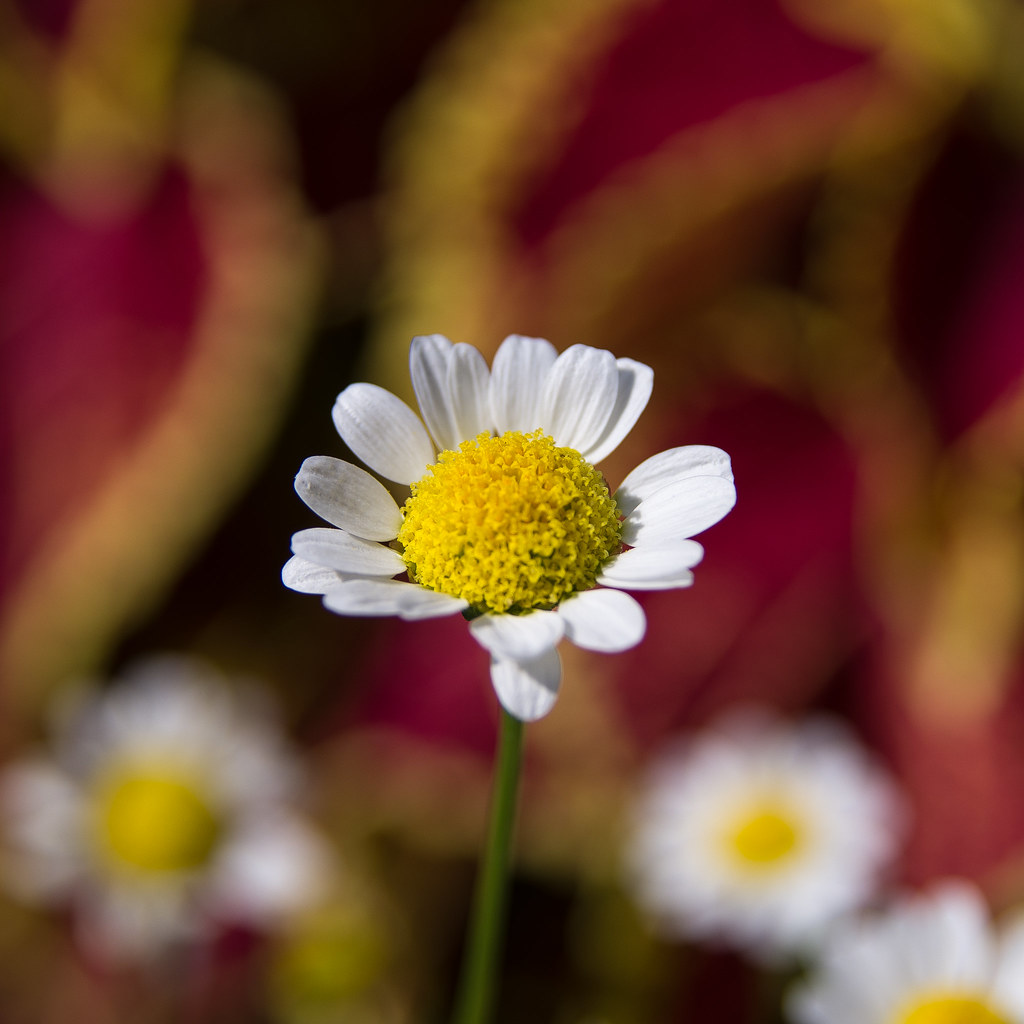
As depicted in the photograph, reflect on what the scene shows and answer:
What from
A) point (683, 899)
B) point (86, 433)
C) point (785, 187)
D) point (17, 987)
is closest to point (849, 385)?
point (785, 187)

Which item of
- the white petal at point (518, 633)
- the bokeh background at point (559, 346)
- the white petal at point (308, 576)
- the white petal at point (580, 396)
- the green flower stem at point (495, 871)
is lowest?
the green flower stem at point (495, 871)

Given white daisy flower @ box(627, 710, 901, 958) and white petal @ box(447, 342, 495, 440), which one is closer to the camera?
white petal @ box(447, 342, 495, 440)

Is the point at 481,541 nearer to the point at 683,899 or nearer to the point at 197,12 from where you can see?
the point at 683,899

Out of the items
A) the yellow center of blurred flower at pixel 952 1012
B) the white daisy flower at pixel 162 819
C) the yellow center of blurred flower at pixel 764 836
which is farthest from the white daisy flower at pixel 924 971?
the white daisy flower at pixel 162 819

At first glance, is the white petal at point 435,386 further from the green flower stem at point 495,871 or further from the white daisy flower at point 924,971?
the white daisy flower at point 924,971

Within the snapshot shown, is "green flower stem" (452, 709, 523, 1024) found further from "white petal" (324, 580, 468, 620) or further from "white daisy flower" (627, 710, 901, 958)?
"white daisy flower" (627, 710, 901, 958)

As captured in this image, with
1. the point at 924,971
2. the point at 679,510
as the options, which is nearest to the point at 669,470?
the point at 679,510

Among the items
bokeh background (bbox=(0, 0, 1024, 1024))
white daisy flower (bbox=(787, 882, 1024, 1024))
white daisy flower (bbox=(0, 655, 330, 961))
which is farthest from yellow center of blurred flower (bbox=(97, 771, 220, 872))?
white daisy flower (bbox=(787, 882, 1024, 1024))
